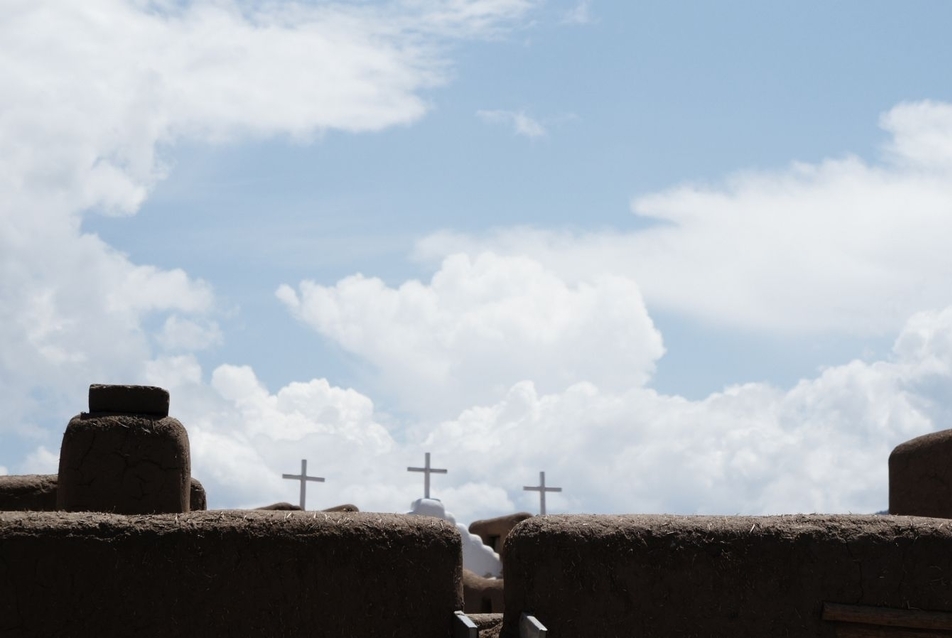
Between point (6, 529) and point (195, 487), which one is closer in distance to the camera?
point (6, 529)

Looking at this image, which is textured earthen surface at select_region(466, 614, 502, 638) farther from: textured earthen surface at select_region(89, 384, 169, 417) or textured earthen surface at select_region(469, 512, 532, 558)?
textured earthen surface at select_region(469, 512, 532, 558)

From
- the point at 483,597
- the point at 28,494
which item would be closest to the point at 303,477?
the point at 483,597

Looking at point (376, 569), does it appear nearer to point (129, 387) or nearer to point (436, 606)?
point (436, 606)

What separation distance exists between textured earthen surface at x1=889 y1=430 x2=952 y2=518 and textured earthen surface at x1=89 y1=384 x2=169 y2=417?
6713 mm

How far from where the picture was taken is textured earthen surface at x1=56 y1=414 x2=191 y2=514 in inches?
346

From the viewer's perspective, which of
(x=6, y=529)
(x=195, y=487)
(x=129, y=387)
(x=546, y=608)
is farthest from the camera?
(x=195, y=487)

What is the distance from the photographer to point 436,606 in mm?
7602

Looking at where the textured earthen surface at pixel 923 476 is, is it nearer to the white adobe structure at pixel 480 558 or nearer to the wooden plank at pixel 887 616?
the wooden plank at pixel 887 616

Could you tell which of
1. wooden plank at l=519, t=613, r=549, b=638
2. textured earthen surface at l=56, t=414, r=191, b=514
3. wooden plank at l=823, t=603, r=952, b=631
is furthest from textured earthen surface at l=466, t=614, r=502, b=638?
textured earthen surface at l=56, t=414, r=191, b=514

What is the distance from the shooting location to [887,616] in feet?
25.7

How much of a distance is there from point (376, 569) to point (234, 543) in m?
0.90

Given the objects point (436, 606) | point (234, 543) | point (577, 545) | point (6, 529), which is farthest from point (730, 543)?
point (6, 529)

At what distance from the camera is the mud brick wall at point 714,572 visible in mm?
7617

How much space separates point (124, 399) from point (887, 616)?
568 cm
